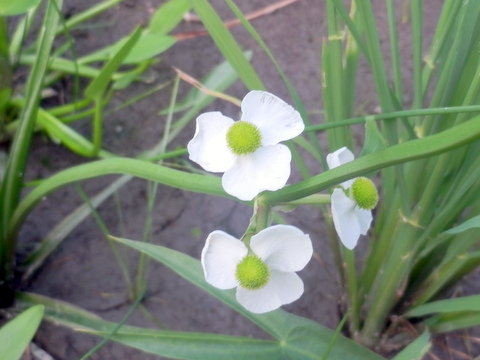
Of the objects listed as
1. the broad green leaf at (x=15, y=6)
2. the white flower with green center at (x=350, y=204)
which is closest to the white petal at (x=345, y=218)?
the white flower with green center at (x=350, y=204)

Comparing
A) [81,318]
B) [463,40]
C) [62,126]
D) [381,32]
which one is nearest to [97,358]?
[81,318]

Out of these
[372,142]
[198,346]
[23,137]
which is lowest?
[198,346]

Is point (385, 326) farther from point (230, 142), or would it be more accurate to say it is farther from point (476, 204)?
point (230, 142)

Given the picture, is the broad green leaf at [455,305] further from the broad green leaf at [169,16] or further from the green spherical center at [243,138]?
the broad green leaf at [169,16]

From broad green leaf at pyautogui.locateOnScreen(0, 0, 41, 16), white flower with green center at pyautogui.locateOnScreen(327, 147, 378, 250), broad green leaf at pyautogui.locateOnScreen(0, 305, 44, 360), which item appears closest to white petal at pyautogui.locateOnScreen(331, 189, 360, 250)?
white flower with green center at pyautogui.locateOnScreen(327, 147, 378, 250)

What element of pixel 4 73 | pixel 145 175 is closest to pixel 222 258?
pixel 145 175

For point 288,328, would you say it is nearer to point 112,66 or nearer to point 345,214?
point 345,214
